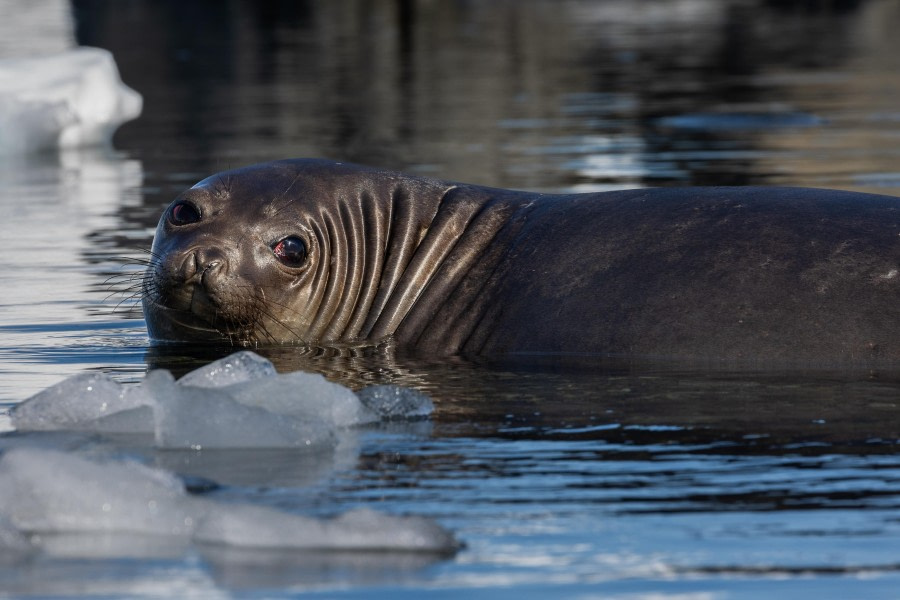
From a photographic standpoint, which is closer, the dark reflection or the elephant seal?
the elephant seal

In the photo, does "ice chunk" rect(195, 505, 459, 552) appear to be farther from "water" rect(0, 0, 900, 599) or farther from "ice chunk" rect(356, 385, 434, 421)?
"ice chunk" rect(356, 385, 434, 421)

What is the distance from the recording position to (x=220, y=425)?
5.19 metres

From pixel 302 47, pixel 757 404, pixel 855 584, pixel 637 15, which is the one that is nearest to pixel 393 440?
pixel 757 404

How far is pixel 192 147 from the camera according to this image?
57.9 feet

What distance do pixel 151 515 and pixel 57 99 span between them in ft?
38.0

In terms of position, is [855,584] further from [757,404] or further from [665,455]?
[757,404]

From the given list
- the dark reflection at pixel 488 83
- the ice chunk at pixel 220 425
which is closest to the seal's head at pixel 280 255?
the ice chunk at pixel 220 425

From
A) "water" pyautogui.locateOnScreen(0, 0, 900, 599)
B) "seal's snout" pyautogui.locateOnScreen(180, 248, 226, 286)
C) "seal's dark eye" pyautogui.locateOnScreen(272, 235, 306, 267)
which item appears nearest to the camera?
"water" pyautogui.locateOnScreen(0, 0, 900, 599)

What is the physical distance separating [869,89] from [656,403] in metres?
17.3

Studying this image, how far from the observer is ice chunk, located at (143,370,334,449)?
17.0 feet

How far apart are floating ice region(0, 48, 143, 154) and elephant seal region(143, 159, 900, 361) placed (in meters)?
7.94

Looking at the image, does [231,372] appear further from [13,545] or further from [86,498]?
[13,545]

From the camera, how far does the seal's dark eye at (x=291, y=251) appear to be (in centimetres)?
746

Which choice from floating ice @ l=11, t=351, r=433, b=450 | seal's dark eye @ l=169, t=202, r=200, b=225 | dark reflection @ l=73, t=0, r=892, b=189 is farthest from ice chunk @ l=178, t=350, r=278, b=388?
dark reflection @ l=73, t=0, r=892, b=189
